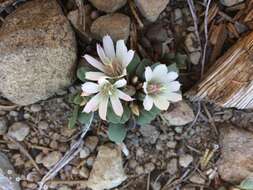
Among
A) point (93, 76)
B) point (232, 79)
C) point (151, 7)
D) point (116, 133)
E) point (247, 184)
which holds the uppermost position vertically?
point (151, 7)

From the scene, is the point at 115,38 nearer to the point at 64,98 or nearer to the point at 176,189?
the point at 64,98

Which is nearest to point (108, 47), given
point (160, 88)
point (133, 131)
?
point (160, 88)

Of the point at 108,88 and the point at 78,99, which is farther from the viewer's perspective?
the point at 78,99

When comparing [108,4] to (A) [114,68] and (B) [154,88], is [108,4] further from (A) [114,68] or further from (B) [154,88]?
(B) [154,88]

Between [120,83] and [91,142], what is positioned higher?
[120,83]

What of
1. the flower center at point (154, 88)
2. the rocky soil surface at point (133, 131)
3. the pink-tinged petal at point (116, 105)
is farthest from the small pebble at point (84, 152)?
the flower center at point (154, 88)

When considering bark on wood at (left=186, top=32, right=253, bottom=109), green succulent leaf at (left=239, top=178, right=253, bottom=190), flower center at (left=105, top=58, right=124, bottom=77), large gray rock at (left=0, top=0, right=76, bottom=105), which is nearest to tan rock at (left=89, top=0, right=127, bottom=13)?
large gray rock at (left=0, top=0, right=76, bottom=105)

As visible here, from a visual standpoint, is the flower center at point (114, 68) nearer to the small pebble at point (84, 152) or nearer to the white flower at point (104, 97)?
the white flower at point (104, 97)

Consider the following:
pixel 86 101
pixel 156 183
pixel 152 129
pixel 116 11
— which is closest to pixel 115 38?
pixel 116 11
